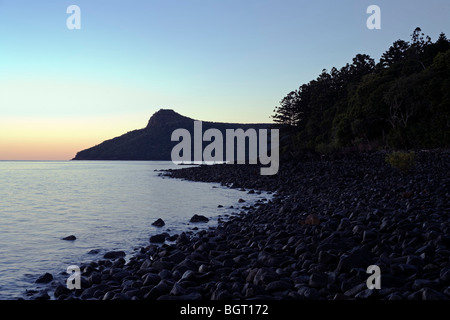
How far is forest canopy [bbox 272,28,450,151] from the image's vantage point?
3362cm

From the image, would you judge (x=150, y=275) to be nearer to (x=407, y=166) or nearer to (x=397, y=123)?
(x=407, y=166)

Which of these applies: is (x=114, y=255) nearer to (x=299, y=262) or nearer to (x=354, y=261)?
(x=299, y=262)

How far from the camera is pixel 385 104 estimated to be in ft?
138

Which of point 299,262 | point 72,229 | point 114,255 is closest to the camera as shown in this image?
point 299,262

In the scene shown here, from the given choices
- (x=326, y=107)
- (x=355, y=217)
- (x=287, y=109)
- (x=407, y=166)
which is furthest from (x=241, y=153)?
(x=355, y=217)

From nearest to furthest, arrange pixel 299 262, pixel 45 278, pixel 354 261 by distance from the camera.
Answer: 1. pixel 354 261
2. pixel 299 262
3. pixel 45 278

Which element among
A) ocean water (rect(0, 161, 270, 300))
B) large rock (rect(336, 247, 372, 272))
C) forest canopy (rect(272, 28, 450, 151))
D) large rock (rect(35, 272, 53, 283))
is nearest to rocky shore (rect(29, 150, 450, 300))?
large rock (rect(336, 247, 372, 272))

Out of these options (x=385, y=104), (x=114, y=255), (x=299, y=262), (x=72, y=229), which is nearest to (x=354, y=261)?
(x=299, y=262)

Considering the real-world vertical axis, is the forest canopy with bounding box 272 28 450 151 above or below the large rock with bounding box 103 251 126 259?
above

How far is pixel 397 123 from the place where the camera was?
40.8m

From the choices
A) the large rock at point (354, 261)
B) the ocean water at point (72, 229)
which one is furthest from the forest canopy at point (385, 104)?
the large rock at point (354, 261)

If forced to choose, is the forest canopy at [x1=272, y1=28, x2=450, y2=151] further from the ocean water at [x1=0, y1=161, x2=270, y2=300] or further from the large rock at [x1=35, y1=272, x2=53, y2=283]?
the large rock at [x1=35, y1=272, x2=53, y2=283]

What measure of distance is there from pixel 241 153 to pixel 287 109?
79631mm

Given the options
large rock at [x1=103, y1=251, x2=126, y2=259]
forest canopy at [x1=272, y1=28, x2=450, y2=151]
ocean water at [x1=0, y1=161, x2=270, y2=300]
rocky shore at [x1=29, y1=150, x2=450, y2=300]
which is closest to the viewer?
rocky shore at [x1=29, y1=150, x2=450, y2=300]
